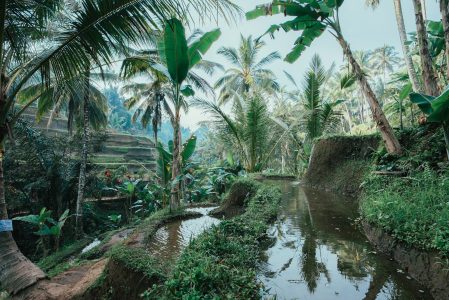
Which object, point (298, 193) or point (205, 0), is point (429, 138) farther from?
point (205, 0)

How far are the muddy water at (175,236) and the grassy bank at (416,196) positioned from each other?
2.70m

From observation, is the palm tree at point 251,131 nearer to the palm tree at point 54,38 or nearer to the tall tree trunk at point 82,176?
the tall tree trunk at point 82,176

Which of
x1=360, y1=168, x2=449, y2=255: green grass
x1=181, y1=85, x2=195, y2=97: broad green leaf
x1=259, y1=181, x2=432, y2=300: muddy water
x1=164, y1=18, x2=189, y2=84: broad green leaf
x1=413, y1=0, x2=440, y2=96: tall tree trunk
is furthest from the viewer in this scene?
x1=181, y1=85, x2=195, y2=97: broad green leaf

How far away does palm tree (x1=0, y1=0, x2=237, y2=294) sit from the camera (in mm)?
3938

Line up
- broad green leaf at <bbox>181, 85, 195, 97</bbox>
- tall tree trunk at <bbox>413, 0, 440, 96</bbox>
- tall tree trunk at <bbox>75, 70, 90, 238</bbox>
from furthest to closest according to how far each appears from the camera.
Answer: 1. tall tree trunk at <bbox>75, 70, 90, 238</bbox>
2. broad green leaf at <bbox>181, 85, 195, 97</bbox>
3. tall tree trunk at <bbox>413, 0, 440, 96</bbox>

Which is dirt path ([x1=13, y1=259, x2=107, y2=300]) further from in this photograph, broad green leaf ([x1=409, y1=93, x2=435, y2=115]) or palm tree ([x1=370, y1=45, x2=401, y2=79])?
palm tree ([x1=370, y1=45, x2=401, y2=79])

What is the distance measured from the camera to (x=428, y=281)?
3.28 m

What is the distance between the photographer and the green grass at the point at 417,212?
3.49 metres

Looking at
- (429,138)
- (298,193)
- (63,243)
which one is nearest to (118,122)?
(63,243)

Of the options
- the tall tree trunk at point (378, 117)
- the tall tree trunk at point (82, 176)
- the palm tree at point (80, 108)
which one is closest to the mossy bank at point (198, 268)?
the palm tree at point (80, 108)

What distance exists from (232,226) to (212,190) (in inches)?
283

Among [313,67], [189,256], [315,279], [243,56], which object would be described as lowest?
[315,279]

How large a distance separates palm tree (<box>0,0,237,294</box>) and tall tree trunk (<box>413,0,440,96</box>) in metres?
5.27

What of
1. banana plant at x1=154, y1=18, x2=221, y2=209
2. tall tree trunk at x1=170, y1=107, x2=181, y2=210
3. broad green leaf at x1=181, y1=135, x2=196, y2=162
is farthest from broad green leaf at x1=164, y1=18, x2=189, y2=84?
broad green leaf at x1=181, y1=135, x2=196, y2=162
